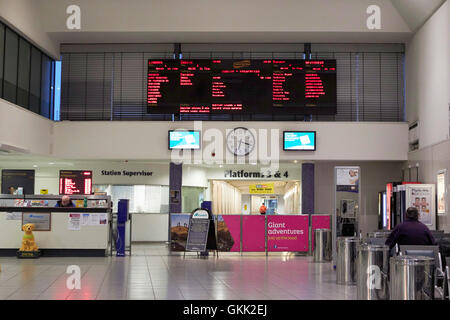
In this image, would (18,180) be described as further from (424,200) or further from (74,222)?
(424,200)

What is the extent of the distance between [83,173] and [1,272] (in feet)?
24.9

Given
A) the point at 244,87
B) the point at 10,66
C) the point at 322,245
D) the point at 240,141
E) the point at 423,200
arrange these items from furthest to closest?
the point at 240,141
the point at 244,87
the point at 10,66
the point at 423,200
the point at 322,245

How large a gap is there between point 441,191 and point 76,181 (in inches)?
429

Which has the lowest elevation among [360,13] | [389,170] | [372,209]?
[372,209]

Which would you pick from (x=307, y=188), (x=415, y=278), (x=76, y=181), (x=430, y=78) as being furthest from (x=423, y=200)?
(x=76, y=181)

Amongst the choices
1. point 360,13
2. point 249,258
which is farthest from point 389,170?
point 249,258

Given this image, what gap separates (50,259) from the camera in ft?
47.5

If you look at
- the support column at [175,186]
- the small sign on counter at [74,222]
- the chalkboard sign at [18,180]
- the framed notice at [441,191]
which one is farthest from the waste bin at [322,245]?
the chalkboard sign at [18,180]

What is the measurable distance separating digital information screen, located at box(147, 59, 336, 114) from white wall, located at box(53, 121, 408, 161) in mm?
545

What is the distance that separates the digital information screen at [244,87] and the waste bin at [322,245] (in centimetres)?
420

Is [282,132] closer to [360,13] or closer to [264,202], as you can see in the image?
[360,13]

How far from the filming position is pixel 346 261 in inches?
410

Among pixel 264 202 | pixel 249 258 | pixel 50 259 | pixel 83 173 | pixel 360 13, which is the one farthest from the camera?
pixel 264 202
